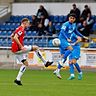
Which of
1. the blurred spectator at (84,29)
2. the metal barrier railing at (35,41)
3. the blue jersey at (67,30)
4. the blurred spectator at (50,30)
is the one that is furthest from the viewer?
the blurred spectator at (50,30)

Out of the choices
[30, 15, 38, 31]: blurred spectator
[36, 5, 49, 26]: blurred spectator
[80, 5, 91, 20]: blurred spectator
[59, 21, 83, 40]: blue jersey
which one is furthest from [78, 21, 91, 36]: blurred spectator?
[59, 21, 83, 40]: blue jersey

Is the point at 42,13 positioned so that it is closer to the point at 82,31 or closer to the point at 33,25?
the point at 33,25

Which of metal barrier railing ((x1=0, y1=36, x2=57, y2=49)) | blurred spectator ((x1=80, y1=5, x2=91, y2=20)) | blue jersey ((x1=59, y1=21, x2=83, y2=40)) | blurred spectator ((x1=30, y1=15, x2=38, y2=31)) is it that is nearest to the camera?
blue jersey ((x1=59, y1=21, x2=83, y2=40))

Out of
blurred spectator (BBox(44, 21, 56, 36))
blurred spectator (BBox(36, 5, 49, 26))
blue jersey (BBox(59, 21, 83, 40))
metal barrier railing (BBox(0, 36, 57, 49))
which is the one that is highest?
blue jersey (BBox(59, 21, 83, 40))

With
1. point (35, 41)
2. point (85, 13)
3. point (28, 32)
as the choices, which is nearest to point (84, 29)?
point (85, 13)

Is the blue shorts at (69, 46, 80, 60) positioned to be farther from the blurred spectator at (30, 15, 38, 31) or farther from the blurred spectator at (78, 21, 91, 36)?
the blurred spectator at (30, 15, 38, 31)

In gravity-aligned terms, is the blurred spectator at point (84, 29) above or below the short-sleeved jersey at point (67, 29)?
below

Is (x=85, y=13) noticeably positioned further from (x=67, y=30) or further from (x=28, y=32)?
(x=67, y=30)

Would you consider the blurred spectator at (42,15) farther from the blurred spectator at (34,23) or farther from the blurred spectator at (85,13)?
the blurred spectator at (85,13)

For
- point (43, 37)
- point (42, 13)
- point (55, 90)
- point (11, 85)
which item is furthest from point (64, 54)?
point (42, 13)

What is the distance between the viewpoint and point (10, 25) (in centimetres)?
3177

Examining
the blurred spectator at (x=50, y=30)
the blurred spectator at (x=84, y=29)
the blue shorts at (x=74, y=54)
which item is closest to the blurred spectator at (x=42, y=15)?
the blurred spectator at (x=50, y=30)

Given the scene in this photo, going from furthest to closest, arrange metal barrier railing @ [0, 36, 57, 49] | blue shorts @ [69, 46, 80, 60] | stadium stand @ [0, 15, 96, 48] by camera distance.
Answer: stadium stand @ [0, 15, 96, 48], metal barrier railing @ [0, 36, 57, 49], blue shorts @ [69, 46, 80, 60]

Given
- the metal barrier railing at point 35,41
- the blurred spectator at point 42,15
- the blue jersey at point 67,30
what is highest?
the blue jersey at point 67,30
